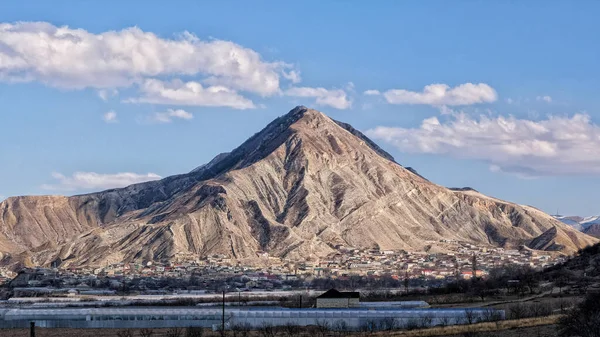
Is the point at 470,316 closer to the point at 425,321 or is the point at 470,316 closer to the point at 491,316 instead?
the point at 491,316

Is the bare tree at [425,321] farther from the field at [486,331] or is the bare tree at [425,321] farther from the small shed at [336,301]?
the small shed at [336,301]

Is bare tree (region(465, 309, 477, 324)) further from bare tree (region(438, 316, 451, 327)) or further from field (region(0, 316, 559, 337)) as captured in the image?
field (region(0, 316, 559, 337))

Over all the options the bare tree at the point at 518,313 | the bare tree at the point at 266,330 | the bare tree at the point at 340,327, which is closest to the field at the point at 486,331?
the bare tree at the point at 266,330

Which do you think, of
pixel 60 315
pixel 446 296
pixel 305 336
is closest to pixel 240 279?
pixel 446 296

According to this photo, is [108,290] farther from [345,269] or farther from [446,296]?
[446,296]

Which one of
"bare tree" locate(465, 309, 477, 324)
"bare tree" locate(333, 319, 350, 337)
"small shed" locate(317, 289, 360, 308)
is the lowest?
"bare tree" locate(333, 319, 350, 337)

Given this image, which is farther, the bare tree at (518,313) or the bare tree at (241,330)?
the bare tree at (518,313)

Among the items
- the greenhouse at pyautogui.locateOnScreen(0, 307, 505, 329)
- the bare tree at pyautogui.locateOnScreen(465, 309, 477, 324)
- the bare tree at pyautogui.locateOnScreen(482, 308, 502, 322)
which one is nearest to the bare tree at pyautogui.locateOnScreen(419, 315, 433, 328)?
the greenhouse at pyautogui.locateOnScreen(0, 307, 505, 329)

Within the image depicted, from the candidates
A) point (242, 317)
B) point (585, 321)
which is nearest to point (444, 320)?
point (242, 317)

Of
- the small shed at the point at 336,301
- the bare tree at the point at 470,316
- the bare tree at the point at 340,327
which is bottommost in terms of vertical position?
the bare tree at the point at 340,327

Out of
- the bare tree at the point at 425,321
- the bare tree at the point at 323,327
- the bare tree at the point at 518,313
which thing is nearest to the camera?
the bare tree at the point at 323,327

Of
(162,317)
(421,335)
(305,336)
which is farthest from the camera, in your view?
(162,317)
